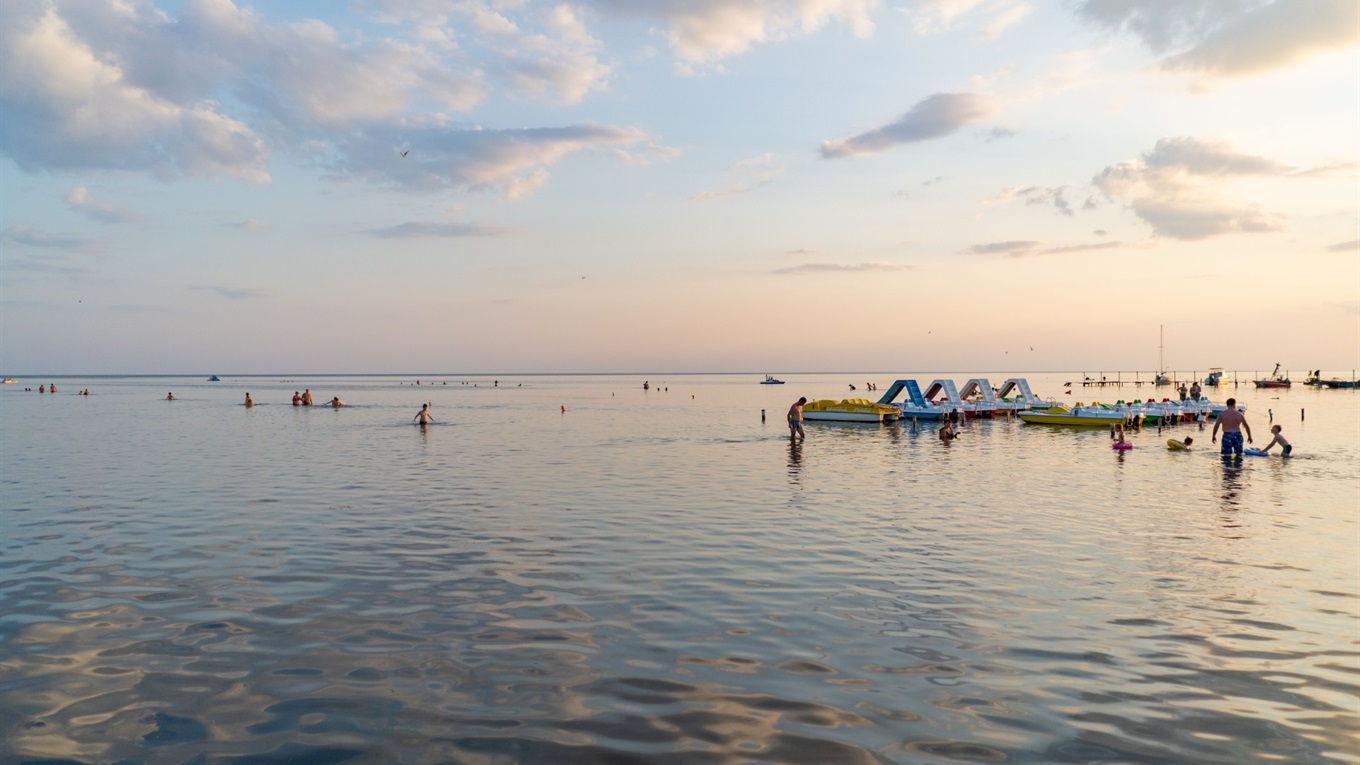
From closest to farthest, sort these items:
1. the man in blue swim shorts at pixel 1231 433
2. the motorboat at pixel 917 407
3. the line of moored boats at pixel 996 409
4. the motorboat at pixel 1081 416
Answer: the man in blue swim shorts at pixel 1231 433 < the motorboat at pixel 1081 416 < the line of moored boats at pixel 996 409 < the motorboat at pixel 917 407

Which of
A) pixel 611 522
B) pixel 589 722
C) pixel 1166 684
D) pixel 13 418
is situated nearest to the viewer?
pixel 589 722

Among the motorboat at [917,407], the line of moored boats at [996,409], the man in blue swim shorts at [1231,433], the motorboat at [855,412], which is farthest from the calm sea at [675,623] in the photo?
the motorboat at [917,407]

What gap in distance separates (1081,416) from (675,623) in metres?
54.2

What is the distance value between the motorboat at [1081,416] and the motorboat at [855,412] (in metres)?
10.1

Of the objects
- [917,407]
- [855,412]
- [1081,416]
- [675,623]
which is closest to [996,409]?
[917,407]

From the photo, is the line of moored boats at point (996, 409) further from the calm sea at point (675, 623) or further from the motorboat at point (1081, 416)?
the calm sea at point (675, 623)

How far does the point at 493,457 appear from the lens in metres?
35.2

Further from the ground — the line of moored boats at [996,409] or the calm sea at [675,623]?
the line of moored boats at [996,409]

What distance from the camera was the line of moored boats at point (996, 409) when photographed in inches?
2248

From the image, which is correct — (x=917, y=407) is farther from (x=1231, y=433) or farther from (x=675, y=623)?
(x=675, y=623)

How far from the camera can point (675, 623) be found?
11.0 meters

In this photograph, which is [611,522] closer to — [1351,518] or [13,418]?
[1351,518]

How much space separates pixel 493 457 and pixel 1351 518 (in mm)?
29285

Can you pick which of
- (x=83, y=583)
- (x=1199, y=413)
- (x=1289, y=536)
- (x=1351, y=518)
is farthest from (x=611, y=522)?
(x=1199, y=413)
